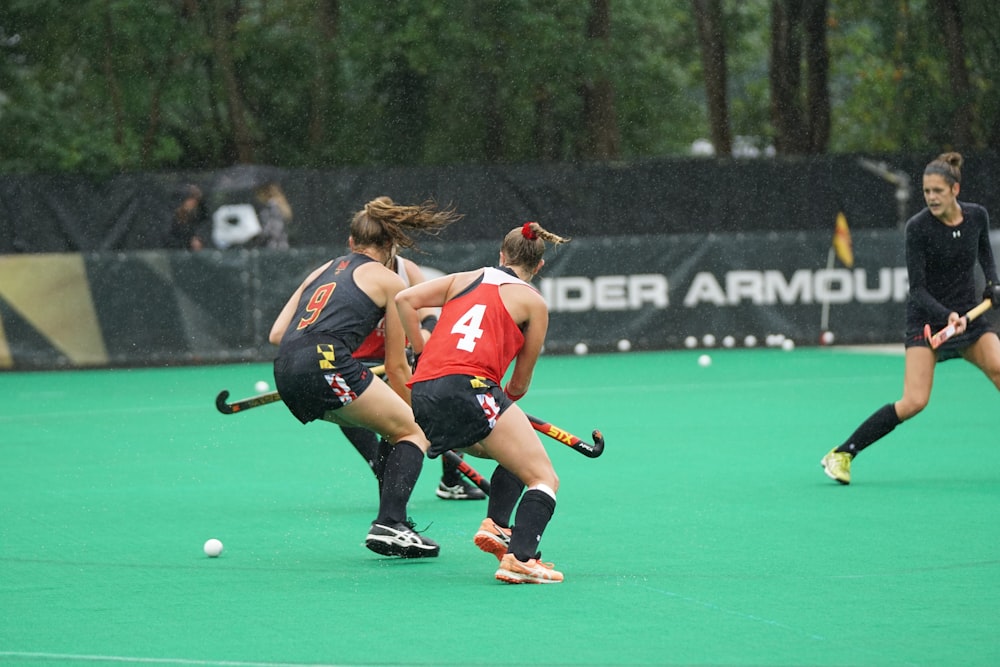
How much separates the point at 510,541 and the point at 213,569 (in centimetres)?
135

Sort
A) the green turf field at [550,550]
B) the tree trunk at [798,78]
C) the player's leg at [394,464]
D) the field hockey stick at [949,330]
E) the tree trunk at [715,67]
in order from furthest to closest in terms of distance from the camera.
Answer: the tree trunk at [715,67] → the tree trunk at [798,78] → the field hockey stick at [949,330] → the player's leg at [394,464] → the green turf field at [550,550]

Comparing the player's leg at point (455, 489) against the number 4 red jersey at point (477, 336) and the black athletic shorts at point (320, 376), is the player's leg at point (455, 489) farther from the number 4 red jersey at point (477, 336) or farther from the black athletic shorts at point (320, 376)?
the number 4 red jersey at point (477, 336)

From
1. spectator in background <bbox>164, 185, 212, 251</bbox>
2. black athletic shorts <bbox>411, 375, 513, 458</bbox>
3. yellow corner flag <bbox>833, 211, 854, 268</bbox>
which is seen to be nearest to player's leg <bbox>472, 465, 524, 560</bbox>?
black athletic shorts <bbox>411, 375, 513, 458</bbox>

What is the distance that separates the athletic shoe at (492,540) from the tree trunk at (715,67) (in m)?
18.7

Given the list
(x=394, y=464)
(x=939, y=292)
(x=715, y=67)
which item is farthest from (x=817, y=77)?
(x=394, y=464)

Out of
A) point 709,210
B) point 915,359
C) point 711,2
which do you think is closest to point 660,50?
point 711,2

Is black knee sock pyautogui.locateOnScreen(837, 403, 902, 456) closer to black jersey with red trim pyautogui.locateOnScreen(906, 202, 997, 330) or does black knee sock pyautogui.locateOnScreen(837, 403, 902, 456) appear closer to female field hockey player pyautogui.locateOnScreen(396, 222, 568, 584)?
black jersey with red trim pyautogui.locateOnScreen(906, 202, 997, 330)

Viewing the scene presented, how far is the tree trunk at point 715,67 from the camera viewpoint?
24.6 meters

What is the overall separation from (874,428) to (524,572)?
334cm

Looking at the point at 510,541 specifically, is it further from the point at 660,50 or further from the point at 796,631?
the point at 660,50

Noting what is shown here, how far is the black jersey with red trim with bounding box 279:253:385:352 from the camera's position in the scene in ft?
23.4

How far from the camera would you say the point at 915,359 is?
351 inches

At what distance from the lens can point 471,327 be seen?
21.3ft

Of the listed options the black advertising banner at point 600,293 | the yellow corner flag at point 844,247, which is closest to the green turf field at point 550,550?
the black advertising banner at point 600,293
